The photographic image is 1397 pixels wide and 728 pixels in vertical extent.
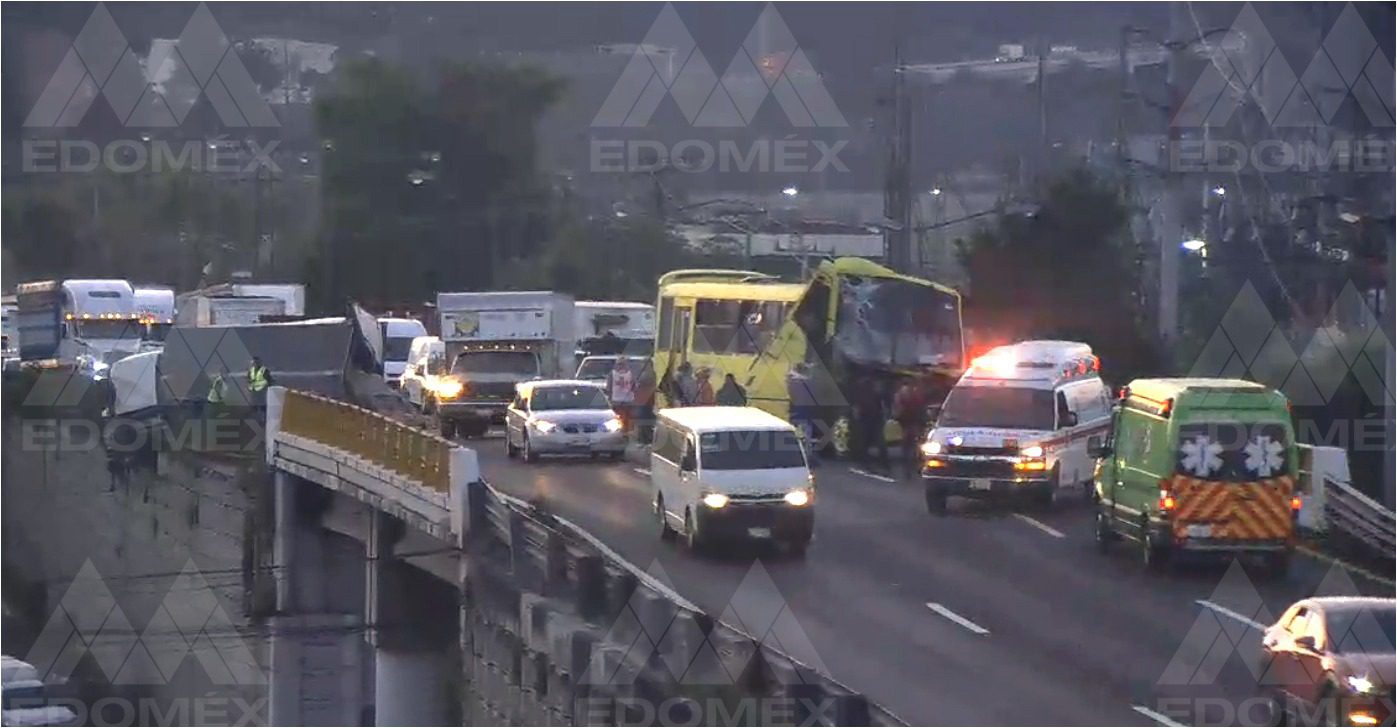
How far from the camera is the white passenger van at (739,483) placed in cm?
2055

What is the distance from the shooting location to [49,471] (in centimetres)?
3359

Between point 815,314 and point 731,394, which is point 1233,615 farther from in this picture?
point 815,314

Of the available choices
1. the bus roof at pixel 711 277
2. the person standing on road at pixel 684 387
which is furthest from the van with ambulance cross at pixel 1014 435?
the bus roof at pixel 711 277

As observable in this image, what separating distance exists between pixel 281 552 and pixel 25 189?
20.0 m

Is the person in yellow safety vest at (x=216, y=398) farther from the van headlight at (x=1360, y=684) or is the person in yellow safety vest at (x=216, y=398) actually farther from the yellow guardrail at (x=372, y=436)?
the van headlight at (x=1360, y=684)

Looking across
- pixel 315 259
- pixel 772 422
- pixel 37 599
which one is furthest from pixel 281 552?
pixel 315 259

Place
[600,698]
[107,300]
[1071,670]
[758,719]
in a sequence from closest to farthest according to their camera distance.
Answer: [758,719] < [600,698] < [1071,670] < [107,300]

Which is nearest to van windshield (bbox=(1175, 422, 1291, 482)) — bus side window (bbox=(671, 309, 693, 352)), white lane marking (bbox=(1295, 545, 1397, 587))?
white lane marking (bbox=(1295, 545, 1397, 587))

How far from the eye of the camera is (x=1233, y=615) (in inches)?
726

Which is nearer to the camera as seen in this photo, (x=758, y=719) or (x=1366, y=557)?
(x=758, y=719)

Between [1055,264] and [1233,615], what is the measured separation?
2029 cm

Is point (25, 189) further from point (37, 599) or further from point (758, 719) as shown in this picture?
point (758, 719)

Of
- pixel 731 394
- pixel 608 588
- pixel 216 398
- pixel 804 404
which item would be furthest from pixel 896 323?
Result: pixel 608 588

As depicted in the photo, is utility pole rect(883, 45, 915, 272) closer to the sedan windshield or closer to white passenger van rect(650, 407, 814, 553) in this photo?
the sedan windshield
